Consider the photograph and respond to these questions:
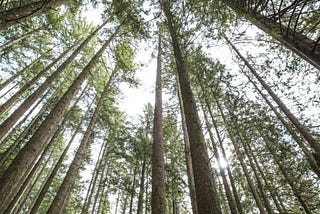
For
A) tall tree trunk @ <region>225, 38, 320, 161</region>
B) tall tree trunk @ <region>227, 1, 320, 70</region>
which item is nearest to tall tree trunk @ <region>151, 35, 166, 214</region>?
tall tree trunk @ <region>225, 38, 320, 161</region>

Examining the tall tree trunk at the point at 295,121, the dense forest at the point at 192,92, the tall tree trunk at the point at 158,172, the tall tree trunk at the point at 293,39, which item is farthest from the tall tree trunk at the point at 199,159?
the tall tree trunk at the point at 295,121

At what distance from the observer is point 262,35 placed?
5227 mm

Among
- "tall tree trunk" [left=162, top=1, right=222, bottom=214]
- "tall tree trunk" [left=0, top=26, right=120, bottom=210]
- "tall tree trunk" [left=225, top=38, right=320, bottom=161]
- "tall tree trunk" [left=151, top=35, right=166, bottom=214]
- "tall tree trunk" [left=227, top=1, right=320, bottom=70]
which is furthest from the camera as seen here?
"tall tree trunk" [left=225, top=38, right=320, bottom=161]

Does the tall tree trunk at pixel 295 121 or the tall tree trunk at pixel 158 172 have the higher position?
the tall tree trunk at pixel 295 121

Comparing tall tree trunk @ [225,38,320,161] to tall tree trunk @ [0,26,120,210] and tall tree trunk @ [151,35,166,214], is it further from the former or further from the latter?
tall tree trunk @ [0,26,120,210]

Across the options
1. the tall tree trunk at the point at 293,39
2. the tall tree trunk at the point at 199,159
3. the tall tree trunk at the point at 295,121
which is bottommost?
the tall tree trunk at the point at 199,159

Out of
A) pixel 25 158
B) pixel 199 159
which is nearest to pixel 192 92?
pixel 199 159

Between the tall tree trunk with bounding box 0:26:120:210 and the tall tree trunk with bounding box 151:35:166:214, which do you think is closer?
the tall tree trunk with bounding box 0:26:120:210

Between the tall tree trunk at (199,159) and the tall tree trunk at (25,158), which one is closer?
the tall tree trunk at (199,159)

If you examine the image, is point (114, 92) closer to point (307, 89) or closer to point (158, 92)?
point (158, 92)

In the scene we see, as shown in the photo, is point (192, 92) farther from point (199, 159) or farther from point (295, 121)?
point (295, 121)

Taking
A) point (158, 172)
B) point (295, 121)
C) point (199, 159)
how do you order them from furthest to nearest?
point (295, 121) → point (158, 172) → point (199, 159)

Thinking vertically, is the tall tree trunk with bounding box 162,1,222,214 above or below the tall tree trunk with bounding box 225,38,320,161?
below

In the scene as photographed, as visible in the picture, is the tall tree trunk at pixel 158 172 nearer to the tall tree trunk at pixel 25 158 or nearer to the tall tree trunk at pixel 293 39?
the tall tree trunk at pixel 25 158
